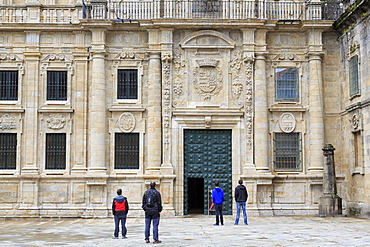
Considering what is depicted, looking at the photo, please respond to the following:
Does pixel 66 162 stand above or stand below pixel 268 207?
above

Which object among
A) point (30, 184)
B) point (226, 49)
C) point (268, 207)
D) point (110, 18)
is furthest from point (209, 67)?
point (30, 184)

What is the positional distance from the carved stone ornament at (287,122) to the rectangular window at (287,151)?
0.27 meters

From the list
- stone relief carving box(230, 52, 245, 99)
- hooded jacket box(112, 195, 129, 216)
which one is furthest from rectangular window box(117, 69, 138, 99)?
hooded jacket box(112, 195, 129, 216)

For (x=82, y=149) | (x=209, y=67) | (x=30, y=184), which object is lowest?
(x=30, y=184)

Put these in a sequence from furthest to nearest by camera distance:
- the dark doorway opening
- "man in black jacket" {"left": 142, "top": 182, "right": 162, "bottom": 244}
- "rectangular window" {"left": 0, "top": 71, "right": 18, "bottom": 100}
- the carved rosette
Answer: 1. the dark doorway opening
2. "rectangular window" {"left": 0, "top": 71, "right": 18, "bottom": 100}
3. the carved rosette
4. "man in black jacket" {"left": 142, "top": 182, "right": 162, "bottom": 244}

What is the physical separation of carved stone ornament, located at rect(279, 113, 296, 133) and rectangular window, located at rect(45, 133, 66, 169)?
1078cm

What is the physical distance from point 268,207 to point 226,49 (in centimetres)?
801

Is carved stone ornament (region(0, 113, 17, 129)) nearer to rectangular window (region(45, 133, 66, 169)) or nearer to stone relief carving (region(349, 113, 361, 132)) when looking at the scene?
rectangular window (region(45, 133, 66, 169))

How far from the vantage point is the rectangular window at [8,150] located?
27688 millimetres

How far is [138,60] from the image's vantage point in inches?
1112

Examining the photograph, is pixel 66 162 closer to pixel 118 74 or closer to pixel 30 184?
pixel 30 184

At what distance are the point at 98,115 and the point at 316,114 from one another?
34.9ft

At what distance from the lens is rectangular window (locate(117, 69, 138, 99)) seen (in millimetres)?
28188

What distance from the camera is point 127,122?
27.8 m
